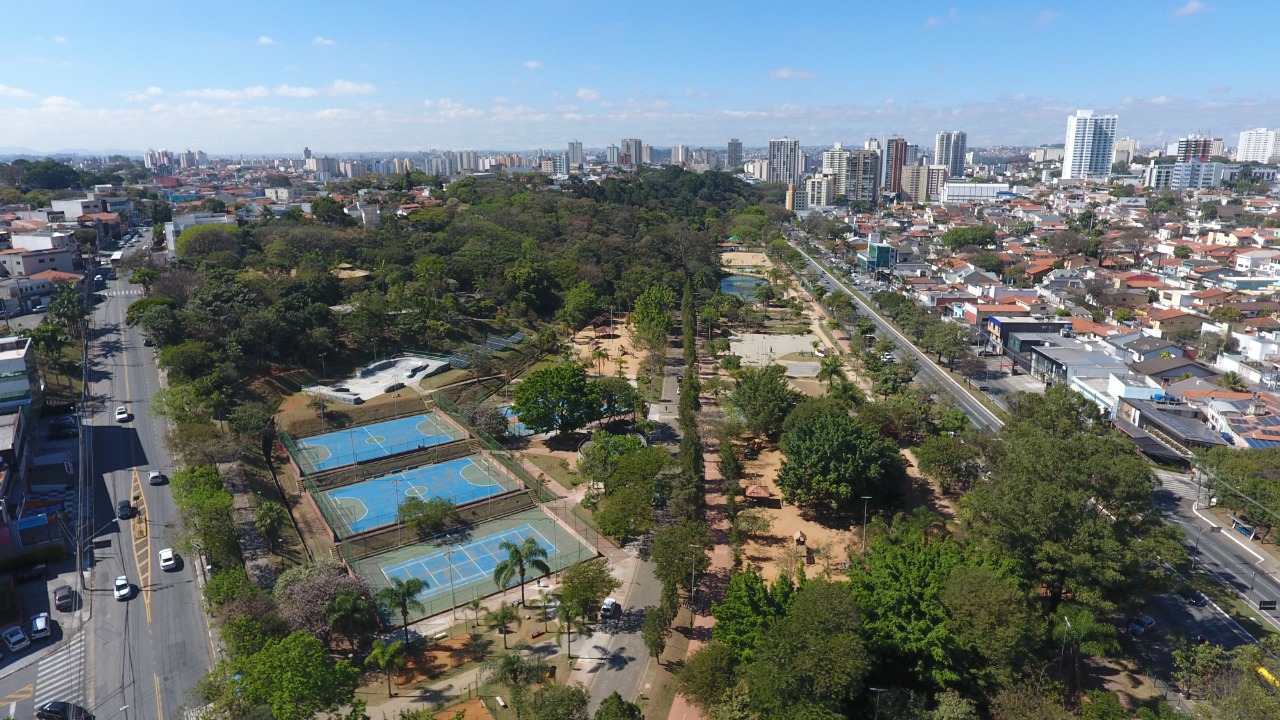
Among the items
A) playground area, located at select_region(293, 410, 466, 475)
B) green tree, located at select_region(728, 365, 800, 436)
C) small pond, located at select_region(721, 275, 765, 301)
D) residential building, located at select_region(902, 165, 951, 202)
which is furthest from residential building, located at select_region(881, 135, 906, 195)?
playground area, located at select_region(293, 410, 466, 475)

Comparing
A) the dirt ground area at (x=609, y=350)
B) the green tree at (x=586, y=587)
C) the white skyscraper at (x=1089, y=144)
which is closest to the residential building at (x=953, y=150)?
the white skyscraper at (x=1089, y=144)

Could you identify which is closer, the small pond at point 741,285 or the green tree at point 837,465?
the green tree at point 837,465

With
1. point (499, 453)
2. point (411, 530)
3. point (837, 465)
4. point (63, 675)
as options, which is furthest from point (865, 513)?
point (63, 675)

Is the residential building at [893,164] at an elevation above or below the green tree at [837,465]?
above

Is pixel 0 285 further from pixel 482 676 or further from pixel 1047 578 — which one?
pixel 1047 578

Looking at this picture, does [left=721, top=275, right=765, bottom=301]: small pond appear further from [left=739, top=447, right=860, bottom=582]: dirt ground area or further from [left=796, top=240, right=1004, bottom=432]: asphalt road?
[left=739, top=447, right=860, bottom=582]: dirt ground area

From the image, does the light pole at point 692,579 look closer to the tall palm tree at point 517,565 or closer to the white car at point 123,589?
the tall palm tree at point 517,565
